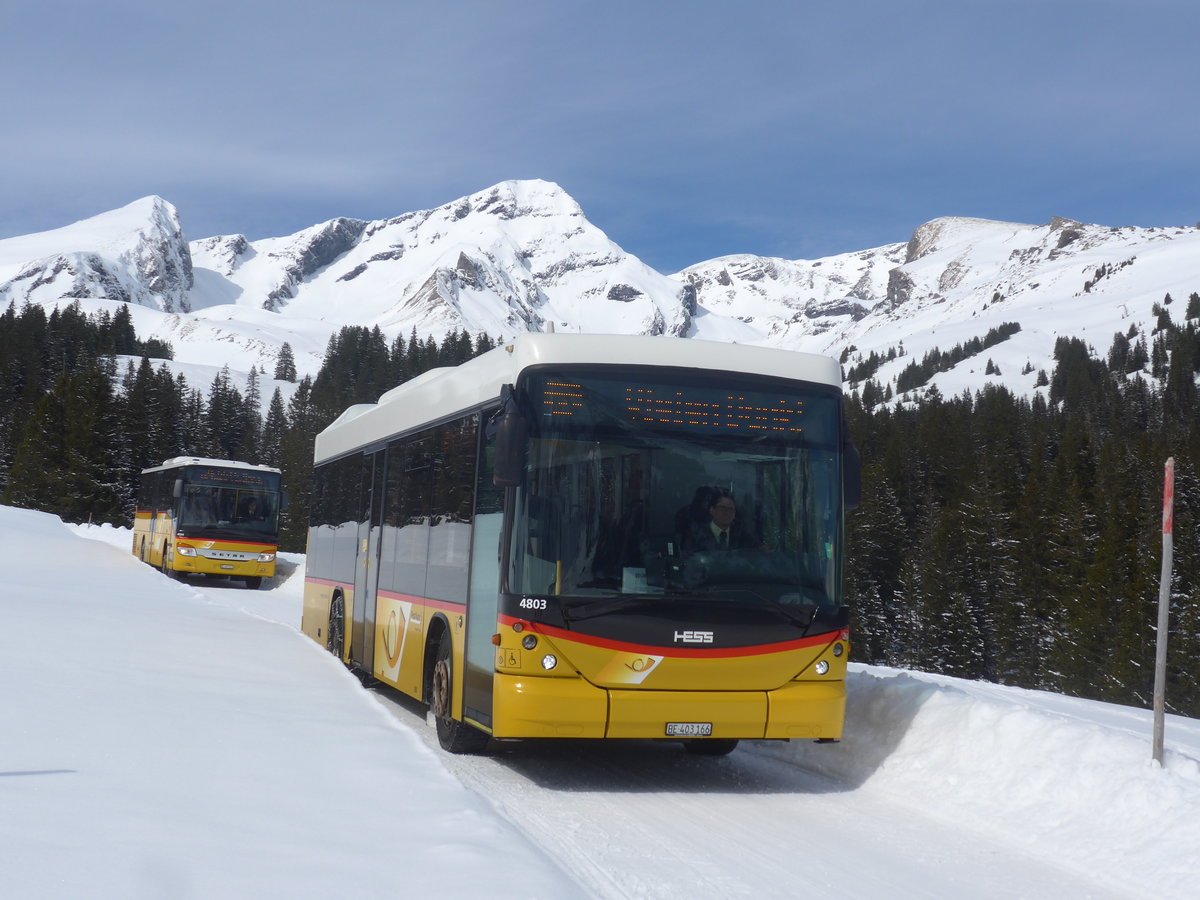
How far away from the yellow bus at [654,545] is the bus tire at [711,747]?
5.44 feet

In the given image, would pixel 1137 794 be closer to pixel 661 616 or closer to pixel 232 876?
pixel 661 616

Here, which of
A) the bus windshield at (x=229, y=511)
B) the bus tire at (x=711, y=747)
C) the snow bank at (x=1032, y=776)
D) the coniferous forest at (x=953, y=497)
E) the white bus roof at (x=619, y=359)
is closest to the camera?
the snow bank at (x=1032, y=776)

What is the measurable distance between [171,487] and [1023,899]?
3132 cm

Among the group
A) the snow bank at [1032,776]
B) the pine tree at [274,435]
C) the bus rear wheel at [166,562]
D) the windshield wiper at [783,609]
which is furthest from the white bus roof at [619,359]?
the pine tree at [274,435]

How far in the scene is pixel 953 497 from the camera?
97250 mm

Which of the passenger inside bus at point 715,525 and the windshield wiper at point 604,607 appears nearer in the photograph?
the windshield wiper at point 604,607

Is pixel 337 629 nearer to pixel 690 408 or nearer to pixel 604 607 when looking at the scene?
pixel 604 607

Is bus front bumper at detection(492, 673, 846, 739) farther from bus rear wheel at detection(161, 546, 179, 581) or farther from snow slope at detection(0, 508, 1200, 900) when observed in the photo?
bus rear wheel at detection(161, 546, 179, 581)

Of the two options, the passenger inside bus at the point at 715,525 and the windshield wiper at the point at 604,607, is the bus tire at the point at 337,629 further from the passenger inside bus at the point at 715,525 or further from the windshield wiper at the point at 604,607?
the passenger inside bus at the point at 715,525

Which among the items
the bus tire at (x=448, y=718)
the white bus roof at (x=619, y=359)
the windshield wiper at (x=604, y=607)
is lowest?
the bus tire at (x=448, y=718)

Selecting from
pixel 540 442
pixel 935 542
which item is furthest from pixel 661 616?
pixel 935 542

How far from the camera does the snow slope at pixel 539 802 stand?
4.95 metres

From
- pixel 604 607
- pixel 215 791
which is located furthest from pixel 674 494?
pixel 215 791

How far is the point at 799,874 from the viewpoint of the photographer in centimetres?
621
